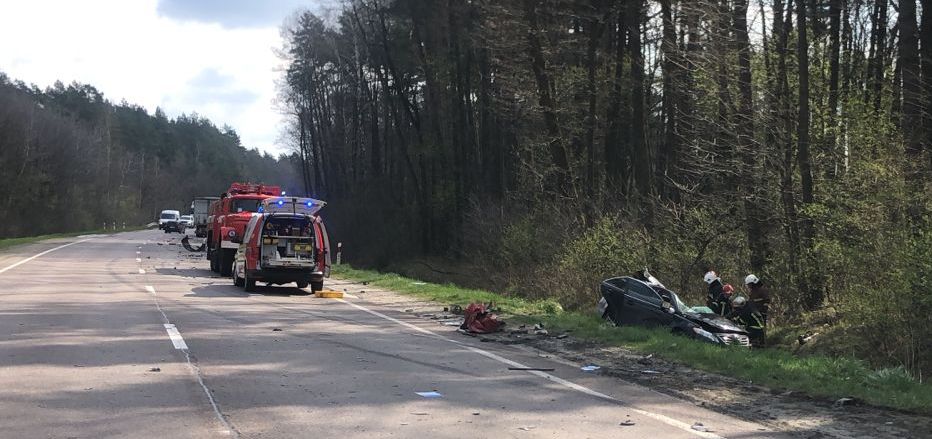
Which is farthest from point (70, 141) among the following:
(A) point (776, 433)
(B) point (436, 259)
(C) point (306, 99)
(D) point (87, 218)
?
(A) point (776, 433)

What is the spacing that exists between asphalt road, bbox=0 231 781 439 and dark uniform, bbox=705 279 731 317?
13.8ft

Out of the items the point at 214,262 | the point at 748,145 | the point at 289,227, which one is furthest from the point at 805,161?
the point at 214,262

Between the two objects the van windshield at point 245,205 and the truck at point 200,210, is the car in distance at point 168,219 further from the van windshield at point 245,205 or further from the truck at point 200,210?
the van windshield at point 245,205

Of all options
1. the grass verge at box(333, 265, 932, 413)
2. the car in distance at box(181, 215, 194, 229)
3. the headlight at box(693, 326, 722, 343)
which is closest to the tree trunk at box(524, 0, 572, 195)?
the grass verge at box(333, 265, 932, 413)

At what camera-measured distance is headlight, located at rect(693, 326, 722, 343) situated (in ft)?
39.9

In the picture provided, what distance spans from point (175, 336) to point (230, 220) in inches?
598

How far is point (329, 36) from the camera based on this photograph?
5300cm

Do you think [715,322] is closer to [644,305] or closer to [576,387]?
[644,305]

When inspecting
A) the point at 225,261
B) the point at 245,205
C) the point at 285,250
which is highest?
the point at 245,205

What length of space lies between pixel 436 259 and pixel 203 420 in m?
35.9

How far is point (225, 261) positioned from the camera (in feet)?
86.6

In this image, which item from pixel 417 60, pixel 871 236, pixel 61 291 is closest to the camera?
pixel 871 236

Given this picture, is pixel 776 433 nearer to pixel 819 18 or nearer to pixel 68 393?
pixel 68 393

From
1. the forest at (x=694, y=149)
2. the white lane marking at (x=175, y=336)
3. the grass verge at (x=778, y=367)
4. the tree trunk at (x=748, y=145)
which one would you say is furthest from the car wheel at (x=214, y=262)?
the tree trunk at (x=748, y=145)
